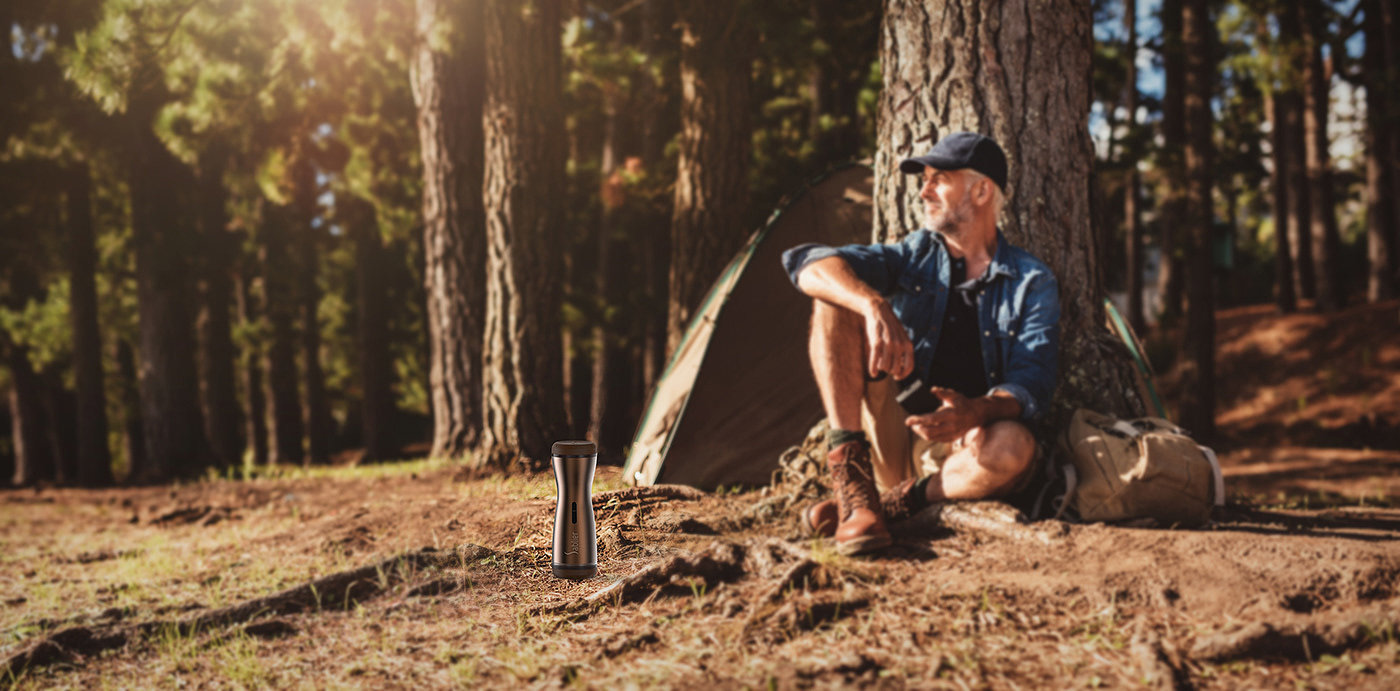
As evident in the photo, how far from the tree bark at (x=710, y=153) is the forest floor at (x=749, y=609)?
372 centimetres

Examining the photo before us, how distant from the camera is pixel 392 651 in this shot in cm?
228

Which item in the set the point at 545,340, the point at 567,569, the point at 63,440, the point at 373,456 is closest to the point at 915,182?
the point at 545,340

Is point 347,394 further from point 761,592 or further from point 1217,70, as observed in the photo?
point 761,592

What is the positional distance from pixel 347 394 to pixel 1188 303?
2259 cm

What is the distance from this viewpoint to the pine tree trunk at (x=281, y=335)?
16312 millimetres

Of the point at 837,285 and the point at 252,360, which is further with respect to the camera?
the point at 252,360

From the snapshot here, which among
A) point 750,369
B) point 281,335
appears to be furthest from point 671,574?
point 281,335

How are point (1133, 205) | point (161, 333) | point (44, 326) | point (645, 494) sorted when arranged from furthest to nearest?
1. point (1133, 205)
2. point (44, 326)
3. point (161, 333)
4. point (645, 494)

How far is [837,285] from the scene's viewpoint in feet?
10.2

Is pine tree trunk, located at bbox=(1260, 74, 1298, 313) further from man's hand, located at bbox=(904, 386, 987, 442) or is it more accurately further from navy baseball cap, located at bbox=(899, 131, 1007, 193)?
man's hand, located at bbox=(904, 386, 987, 442)

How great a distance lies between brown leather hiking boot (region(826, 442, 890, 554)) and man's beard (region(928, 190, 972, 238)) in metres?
1.08

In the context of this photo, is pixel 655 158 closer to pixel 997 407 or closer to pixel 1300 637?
pixel 997 407

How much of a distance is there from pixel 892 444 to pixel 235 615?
8.17 feet

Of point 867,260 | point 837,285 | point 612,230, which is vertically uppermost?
point 612,230
